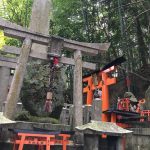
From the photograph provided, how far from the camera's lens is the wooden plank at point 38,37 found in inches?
351

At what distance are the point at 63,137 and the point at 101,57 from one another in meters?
16.0

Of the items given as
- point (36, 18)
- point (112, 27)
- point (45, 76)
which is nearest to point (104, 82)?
point (36, 18)

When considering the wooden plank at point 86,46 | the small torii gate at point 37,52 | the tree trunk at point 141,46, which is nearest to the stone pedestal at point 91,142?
the small torii gate at point 37,52

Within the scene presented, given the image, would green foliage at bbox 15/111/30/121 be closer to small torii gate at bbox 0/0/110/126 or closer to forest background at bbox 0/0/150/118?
small torii gate at bbox 0/0/110/126

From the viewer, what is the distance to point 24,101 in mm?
9305

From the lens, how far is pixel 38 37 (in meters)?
9.34

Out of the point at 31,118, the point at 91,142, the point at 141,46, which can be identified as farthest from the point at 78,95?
the point at 141,46

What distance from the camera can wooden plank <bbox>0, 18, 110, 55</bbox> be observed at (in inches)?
351

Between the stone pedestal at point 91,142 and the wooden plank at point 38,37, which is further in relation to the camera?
the wooden plank at point 38,37

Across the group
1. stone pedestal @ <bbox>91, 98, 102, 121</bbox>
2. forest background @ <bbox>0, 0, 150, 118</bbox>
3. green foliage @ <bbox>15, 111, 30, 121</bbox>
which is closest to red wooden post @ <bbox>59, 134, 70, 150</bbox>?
stone pedestal @ <bbox>91, 98, 102, 121</bbox>

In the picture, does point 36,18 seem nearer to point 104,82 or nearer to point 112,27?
point 104,82

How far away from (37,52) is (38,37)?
501mm

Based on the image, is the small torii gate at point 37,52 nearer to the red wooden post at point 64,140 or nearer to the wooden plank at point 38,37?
the wooden plank at point 38,37

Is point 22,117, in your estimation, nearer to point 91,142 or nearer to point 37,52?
point 37,52
